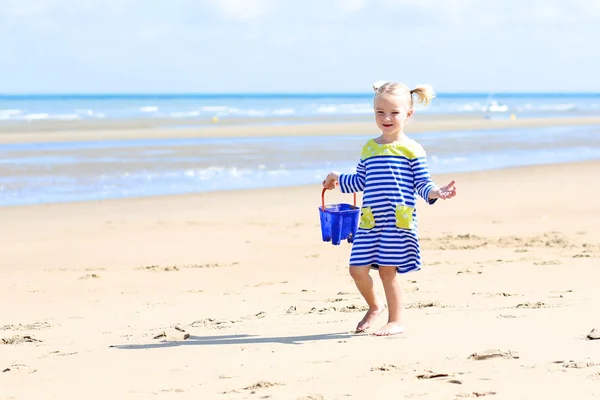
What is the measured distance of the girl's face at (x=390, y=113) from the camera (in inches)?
198

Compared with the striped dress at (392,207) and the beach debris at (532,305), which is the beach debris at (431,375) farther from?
the beach debris at (532,305)

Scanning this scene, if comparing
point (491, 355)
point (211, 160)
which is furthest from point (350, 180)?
point (211, 160)

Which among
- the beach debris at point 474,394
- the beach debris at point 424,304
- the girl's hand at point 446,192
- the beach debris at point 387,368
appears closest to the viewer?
the beach debris at point 474,394

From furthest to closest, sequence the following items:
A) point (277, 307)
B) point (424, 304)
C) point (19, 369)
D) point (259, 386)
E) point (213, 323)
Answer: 1. point (277, 307)
2. point (424, 304)
3. point (213, 323)
4. point (19, 369)
5. point (259, 386)

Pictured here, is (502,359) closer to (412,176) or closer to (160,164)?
(412,176)

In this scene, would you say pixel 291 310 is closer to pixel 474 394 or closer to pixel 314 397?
pixel 314 397

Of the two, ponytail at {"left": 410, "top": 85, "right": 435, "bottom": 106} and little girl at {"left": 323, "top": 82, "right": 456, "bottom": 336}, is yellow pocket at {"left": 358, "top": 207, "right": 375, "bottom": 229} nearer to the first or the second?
little girl at {"left": 323, "top": 82, "right": 456, "bottom": 336}

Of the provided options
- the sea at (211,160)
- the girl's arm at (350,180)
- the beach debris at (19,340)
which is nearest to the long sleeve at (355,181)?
the girl's arm at (350,180)

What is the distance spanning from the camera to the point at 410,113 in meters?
5.16

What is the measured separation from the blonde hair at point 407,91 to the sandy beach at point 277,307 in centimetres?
126

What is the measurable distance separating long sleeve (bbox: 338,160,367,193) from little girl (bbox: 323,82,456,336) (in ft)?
0.08

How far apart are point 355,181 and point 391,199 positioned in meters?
0.28

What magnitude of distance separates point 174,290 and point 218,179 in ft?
28.5

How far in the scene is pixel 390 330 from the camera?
4.86m
